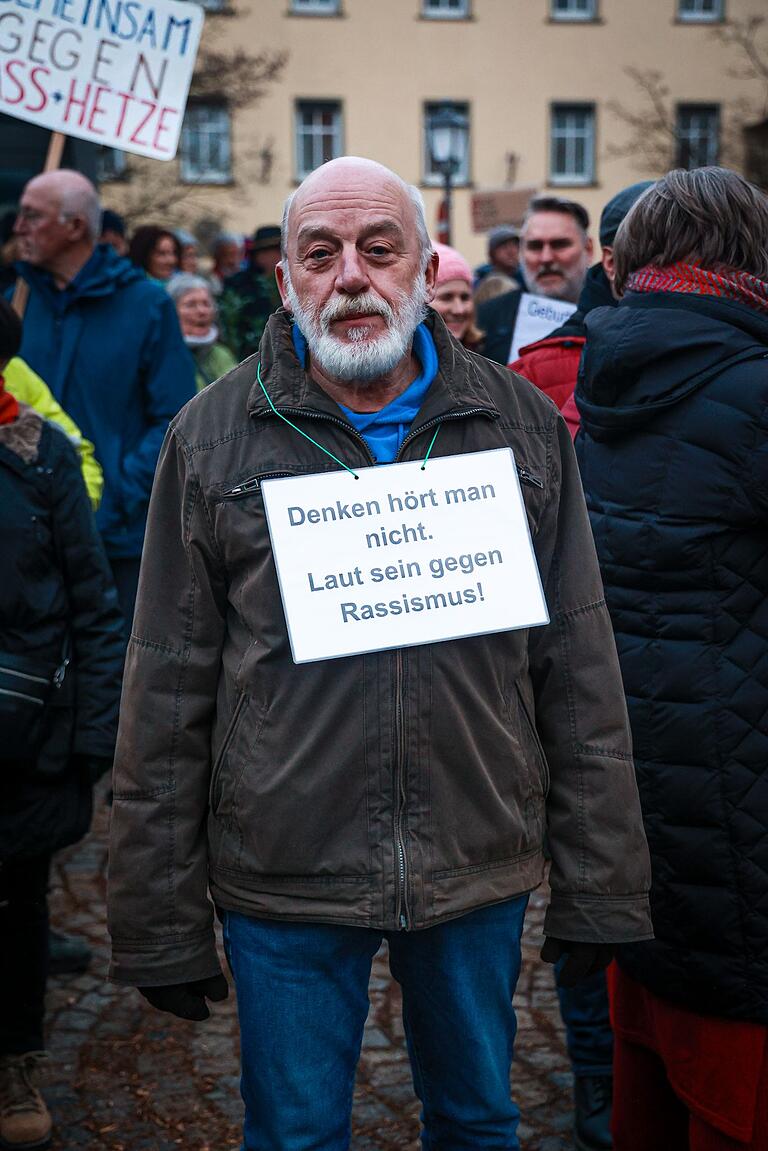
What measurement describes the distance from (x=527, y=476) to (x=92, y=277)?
300 cm

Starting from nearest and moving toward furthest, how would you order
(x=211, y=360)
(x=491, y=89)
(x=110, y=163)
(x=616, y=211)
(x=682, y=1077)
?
1. (x=682, y=1077)
2. (x=616, y=211)
3. (x=211, y=360)
4. (x=110, y=163)
5. (x=491, y=89)

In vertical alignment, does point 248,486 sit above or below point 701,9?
below

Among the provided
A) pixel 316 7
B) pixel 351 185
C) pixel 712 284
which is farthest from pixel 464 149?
pixel 351 185

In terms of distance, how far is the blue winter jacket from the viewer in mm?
4887

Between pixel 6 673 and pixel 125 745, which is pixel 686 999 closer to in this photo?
pixel 125 745

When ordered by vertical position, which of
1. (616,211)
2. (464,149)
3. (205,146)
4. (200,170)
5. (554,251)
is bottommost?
(616,211)

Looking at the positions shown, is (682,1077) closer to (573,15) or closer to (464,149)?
(464,149)

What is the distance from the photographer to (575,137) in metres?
34.3

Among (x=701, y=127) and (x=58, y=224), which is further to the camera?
(x=701, y=127)

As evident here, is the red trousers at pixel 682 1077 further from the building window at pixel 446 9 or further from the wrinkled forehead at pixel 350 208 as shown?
the building window at pixel 446 9

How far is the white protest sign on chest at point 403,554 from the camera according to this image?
→ 220 centimetres

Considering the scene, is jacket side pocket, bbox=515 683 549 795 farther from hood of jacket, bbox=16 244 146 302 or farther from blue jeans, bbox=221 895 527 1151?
hood of jacket, bbox=16 244 146 302

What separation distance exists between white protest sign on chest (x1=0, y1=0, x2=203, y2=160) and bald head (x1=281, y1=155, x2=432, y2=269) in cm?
276

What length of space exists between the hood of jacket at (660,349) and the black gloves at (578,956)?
0.92m
